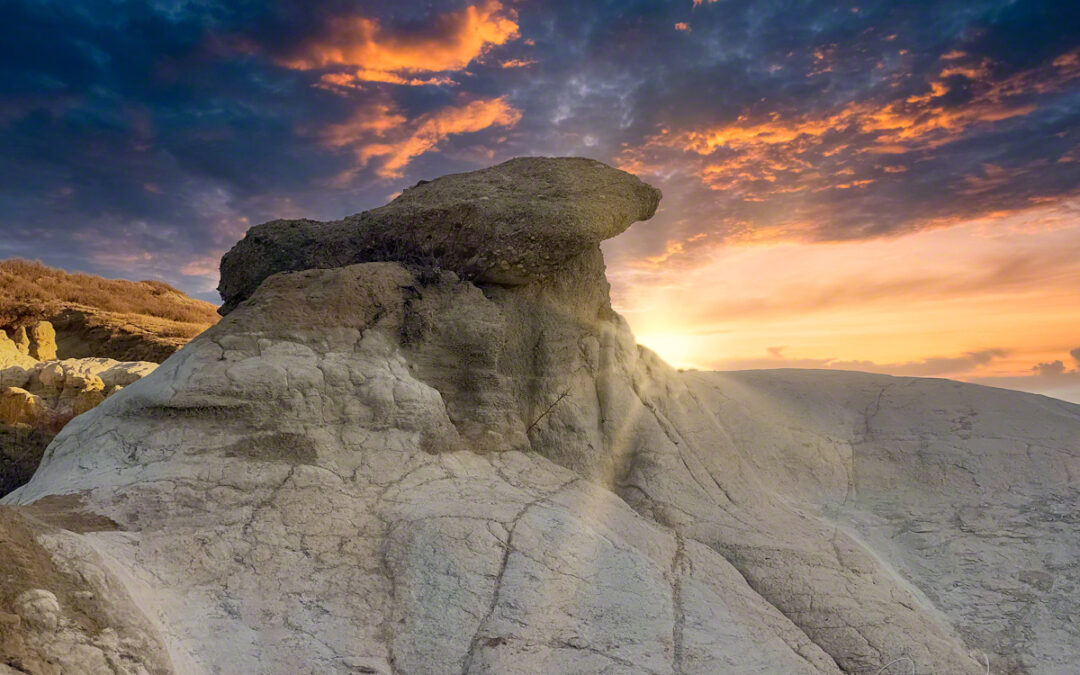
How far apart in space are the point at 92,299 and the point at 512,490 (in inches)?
781

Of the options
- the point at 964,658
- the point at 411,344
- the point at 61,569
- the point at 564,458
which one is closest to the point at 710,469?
the point at 564,458

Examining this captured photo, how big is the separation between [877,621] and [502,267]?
10.8 ft

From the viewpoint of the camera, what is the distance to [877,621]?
4.04 m

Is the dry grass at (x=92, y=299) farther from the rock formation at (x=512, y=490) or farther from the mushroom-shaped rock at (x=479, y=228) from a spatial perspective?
the rock formation at (x=512, y=490)

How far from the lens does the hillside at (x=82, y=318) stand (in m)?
16.6

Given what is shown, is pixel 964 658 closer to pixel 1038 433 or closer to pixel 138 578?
pixel 1038 433

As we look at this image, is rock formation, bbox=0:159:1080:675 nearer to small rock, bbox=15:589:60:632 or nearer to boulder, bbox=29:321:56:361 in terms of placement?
small rock, bbox=15:589:60:632

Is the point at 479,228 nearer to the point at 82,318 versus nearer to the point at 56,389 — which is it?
the point at 56,389

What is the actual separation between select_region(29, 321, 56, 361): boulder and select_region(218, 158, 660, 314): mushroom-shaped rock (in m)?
11.1

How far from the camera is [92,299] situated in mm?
19375

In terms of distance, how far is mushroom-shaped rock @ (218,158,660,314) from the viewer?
5.09 m

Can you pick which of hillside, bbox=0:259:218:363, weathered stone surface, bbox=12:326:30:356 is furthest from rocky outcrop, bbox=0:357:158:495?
hillside, bbox=0:259:218:363

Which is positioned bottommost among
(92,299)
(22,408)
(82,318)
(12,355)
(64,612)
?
(64,612)

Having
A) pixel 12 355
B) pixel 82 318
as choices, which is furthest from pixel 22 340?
pixel 82 318
